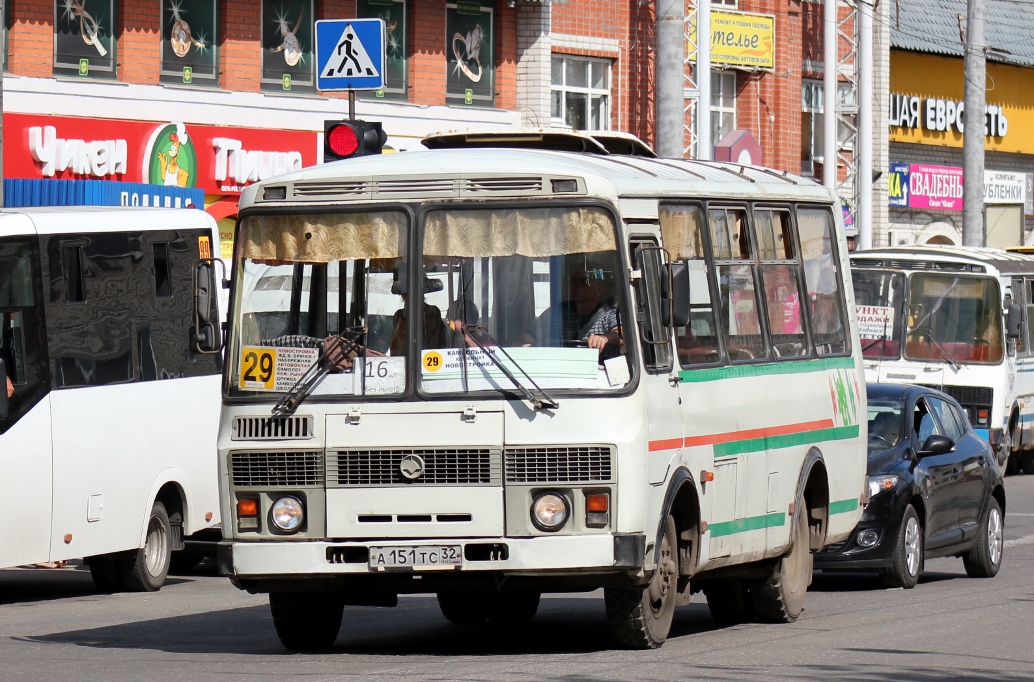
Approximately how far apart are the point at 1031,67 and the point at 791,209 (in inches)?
1580

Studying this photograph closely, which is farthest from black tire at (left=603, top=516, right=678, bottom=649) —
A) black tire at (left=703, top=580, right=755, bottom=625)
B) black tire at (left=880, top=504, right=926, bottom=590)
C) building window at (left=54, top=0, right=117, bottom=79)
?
building window at (left=54, top=0, right=117, bottom=79)

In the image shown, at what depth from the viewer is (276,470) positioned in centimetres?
1068

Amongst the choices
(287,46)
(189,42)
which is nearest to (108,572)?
(189,42)

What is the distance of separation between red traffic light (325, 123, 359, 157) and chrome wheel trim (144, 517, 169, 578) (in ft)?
11.5

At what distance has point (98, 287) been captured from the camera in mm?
15727

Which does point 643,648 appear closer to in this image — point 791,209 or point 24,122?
point 791,209

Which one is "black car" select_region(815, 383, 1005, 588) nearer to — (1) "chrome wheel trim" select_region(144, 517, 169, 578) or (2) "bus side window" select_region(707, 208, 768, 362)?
(2) "bus side window" select_region(707, 208, 768, 362)

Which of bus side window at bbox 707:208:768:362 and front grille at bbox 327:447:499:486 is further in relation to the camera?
bus side window at bbox 707:208:768:362

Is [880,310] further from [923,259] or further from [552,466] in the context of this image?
[552,466]

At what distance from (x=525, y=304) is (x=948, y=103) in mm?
39390

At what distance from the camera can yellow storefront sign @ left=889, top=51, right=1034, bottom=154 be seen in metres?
46.9

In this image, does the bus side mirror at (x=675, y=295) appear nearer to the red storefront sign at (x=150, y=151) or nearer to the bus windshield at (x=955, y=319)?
the red storefront sign at (x=150, y=151)

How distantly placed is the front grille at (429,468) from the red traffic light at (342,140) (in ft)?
25.1

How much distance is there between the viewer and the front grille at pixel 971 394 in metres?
26.6
